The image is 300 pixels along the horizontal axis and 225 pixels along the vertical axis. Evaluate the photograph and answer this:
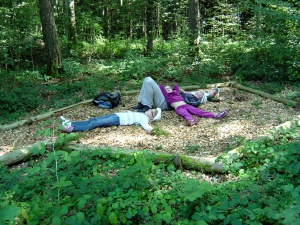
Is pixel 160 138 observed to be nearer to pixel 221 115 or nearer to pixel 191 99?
pixel 221 115


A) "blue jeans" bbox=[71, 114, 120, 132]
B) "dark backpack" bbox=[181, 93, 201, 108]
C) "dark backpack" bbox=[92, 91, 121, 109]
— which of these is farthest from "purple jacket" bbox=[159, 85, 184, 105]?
"blue jeans" bbox=[71, 114, 120, 132]

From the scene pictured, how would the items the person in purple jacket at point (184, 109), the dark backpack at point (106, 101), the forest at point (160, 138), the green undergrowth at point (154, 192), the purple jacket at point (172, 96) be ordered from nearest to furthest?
the green undergrowth at point (154, 192), the forest at point (160, 138), the person in purple jacket at point (184, 109), the purple jacket at point (172, 96), the dark backpack at point (106, 101)

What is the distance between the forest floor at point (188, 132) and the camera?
4133mm

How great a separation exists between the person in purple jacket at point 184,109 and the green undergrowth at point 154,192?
1505 millimetres

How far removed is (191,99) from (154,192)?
329cm

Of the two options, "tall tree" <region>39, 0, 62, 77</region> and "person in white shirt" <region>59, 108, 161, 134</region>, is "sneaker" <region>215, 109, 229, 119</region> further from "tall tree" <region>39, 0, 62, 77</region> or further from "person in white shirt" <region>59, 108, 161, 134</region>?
"tall tree" <region>39, 0, 62, 77</region>

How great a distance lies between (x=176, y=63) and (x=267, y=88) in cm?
287

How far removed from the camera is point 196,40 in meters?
8.91

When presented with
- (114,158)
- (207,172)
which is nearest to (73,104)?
(114,158)

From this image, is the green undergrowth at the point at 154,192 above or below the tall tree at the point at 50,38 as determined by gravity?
below

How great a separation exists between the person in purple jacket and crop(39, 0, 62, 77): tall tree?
3.73 metres

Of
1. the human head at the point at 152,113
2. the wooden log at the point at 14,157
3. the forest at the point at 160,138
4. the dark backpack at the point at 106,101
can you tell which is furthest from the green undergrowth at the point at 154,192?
the dark backpack at the point at 106,101

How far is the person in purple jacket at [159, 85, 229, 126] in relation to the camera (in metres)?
5.08

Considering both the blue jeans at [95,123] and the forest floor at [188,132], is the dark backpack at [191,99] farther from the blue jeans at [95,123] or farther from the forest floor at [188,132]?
the blue jeans at [95,123]
